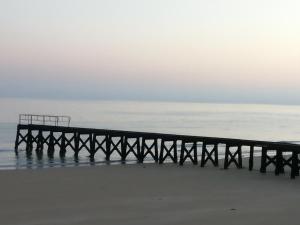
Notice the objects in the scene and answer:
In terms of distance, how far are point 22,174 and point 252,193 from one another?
1016 centimetres

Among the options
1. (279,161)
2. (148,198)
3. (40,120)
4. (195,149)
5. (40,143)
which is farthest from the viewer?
(40,120)

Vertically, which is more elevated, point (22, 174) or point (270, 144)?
point (270, 144)

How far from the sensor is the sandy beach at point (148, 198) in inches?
440

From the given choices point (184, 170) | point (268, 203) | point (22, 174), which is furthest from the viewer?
point (184, 170)

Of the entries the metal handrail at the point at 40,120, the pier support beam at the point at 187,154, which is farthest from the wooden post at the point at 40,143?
the pier support beam at the point at 187,154

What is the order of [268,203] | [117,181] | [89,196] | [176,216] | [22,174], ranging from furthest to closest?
[22,174] < [117,181] < [89,196] < [268,203] < [176,216]

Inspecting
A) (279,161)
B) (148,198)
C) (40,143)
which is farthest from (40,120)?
(148,198)

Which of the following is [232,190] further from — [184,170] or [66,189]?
[184,170]

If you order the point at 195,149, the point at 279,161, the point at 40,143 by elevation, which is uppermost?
the point at 279,161

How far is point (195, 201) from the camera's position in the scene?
1355 cm

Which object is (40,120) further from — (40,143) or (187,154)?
(187,154)

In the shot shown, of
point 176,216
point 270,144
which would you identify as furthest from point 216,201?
point 270,144

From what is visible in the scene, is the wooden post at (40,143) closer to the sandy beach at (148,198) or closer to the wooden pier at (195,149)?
the wooden pier at (195,149)

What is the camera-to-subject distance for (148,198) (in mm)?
14047
